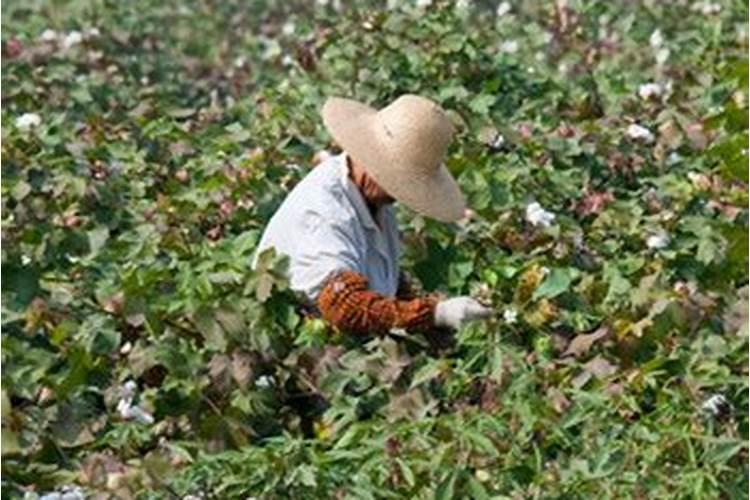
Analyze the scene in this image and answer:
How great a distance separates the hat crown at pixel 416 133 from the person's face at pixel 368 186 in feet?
0.22

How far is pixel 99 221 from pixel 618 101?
63.4 inches

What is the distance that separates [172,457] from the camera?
11.8 feet

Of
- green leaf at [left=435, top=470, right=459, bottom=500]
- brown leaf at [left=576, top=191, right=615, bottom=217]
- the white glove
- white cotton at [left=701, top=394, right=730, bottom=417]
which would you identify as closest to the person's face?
the white glove

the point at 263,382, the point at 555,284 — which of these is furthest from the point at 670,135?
the point at 263,382

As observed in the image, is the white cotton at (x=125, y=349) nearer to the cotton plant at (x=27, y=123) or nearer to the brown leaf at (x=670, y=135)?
the cotton plant at (x=27, y=123)

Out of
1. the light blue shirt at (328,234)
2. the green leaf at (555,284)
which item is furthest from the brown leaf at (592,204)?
the light blue shirt at (328,234)

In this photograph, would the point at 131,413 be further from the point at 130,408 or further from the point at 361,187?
the point at 361,187

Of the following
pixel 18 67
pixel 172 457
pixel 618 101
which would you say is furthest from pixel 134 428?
pixel 18 67

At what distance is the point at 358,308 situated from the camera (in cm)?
407

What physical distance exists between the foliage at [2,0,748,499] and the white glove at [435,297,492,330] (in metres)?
0.05

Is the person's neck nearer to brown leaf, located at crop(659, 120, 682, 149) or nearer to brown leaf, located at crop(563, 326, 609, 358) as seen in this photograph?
brown leaf, located at crop(563, 326, 609, 358)

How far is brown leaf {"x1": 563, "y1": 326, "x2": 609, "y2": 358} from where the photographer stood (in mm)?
4113

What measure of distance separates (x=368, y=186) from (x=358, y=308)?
11.7 inches

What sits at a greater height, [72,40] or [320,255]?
[320,255]
